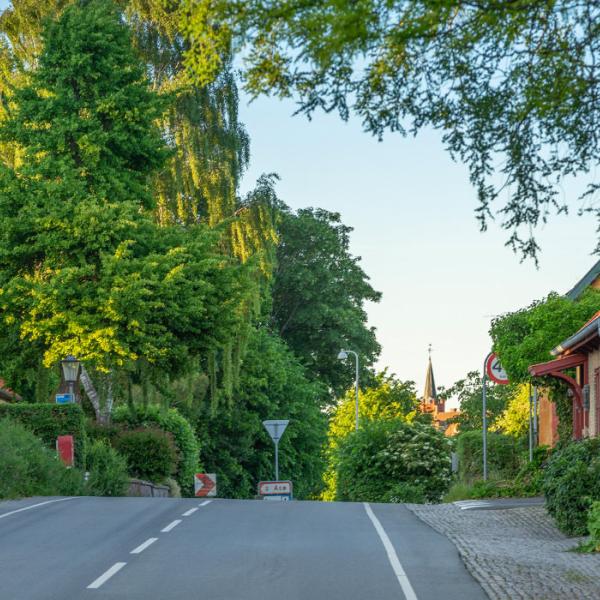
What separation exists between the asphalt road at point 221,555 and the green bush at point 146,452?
37.4 ft

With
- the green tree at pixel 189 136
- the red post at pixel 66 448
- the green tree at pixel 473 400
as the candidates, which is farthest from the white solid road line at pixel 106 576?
the green tree at pixel 473 400

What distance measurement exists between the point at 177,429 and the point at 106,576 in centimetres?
2751

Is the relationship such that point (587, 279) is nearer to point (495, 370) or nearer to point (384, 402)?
point (495, 370)

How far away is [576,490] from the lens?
743 inches

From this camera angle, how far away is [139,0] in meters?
39.3

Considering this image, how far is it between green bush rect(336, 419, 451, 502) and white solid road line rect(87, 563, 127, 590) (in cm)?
2530

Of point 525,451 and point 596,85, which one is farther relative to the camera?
point 525,451

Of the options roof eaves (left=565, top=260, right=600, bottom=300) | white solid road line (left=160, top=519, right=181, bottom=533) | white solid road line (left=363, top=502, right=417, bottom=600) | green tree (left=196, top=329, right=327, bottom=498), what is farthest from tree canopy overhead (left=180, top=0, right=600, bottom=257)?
green tree (left=196, top=329, right=327, bottom=498)

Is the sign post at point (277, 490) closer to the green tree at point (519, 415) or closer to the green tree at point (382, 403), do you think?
the green tree at point (519, 415)

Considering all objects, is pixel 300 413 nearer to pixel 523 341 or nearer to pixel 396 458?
A: pixel 396 458

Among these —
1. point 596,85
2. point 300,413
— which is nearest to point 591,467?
point 596,85

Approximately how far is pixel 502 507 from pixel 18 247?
43.3 ft

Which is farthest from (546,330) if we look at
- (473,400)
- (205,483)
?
(473,400)

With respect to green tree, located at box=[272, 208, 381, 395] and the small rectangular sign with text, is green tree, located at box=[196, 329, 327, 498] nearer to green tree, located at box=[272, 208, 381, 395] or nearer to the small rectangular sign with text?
green tree, located at box=[272, 208, 381, 395]
